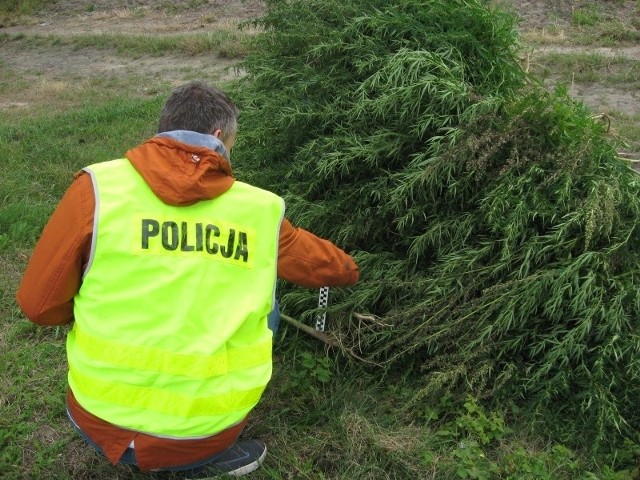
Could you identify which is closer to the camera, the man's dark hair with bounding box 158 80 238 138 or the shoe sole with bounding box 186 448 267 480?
the man's dark hair with bounding box 158 80 238 138

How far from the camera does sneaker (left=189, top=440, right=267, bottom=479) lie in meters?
2.69

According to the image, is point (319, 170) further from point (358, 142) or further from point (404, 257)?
point (404, 257)

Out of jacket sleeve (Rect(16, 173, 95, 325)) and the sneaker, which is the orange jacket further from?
the sneaker

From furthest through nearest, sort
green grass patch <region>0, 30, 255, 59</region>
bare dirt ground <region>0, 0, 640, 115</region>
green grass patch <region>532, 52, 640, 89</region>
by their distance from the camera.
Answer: green grass patch <region>0, 30, 255, 59</region>
bare dirt ground <region>0, 0, 640, 115</region>
green grass patch <region>532, 52, 640, 89</region>

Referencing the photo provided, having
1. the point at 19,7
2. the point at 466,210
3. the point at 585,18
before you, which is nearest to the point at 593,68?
the point at 585,18

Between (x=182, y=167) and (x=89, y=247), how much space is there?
0.41 metres

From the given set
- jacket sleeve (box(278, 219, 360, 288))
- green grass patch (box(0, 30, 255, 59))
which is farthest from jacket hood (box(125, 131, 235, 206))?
green grass patch (box(0, 30, 255, 59))

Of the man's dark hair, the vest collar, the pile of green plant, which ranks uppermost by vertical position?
the man's dark hair

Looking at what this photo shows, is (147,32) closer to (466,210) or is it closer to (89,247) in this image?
(466,210)

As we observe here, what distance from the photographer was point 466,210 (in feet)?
11.4

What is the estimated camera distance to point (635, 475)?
280cm

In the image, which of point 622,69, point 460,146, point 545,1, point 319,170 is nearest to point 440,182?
point 460,146

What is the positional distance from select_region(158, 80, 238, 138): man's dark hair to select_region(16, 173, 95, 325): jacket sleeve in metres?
0.38

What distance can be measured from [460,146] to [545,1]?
11.0 meters
